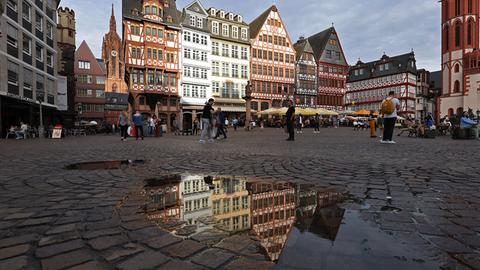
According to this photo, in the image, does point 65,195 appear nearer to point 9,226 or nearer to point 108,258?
point 9,226

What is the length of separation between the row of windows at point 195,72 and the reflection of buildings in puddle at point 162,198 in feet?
136

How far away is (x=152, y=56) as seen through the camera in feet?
135

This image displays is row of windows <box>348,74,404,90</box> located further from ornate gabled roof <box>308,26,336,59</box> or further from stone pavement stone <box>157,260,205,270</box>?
stone pavement stone <box>157,260,205,270</box>

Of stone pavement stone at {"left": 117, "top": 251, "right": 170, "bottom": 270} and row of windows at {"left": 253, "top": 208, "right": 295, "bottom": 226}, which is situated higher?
row of windows at {"left": 253, "top": 208, "right": 295, "bottom": 226}

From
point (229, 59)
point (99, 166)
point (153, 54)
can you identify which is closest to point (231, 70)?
point (229, 59)

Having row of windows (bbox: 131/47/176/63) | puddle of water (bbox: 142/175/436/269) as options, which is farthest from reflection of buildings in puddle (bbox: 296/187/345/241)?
row of windows (bbox: 131/47/176/63)

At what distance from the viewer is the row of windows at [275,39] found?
5216 cm

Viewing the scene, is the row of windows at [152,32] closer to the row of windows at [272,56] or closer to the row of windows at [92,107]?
the row of windows at [272,56]

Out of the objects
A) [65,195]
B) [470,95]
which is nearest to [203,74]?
[470,95]

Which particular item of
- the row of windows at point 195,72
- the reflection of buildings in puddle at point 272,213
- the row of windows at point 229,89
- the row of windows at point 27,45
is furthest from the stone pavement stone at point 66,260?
the row of windows at point 229,89

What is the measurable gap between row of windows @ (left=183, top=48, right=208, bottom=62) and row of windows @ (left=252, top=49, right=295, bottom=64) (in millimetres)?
9001

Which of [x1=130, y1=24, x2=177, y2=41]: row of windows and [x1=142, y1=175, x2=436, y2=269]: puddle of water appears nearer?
[x1=142, y1=175, x2=436, y2=269]: puddle of water

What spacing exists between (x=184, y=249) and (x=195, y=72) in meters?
45.1

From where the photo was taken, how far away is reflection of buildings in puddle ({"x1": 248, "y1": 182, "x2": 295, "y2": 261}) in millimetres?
2096
